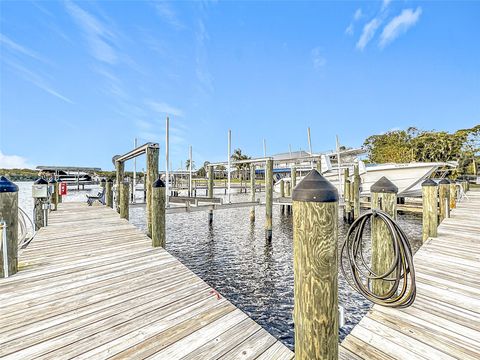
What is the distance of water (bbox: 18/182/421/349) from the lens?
4.81 m

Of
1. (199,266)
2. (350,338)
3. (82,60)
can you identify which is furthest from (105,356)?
(82,60)

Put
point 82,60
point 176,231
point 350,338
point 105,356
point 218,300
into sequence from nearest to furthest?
point 105,356, point 350,338, point 218,300, point 176,231, point 82,60

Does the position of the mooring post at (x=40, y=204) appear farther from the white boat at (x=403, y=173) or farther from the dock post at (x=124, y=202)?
the white boat at (x=403, y=173)

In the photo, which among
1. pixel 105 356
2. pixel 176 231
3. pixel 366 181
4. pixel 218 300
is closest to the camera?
pixel 105 356

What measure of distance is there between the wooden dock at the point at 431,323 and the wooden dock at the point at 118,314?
0.77 meters

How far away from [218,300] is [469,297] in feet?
9.65

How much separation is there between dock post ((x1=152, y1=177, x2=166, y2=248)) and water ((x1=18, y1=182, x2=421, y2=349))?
2190 millimetres

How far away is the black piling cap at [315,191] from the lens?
1502 millimetres

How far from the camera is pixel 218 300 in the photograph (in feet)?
8.80

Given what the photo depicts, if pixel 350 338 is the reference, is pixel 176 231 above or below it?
below

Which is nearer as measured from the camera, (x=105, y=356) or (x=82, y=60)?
(x=105, y=356)

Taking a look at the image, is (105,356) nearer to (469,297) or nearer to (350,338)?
(350,338)

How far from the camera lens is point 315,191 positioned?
4.95 feet

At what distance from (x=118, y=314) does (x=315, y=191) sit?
7.50 feet
